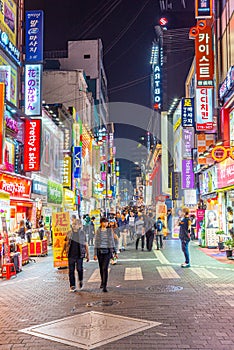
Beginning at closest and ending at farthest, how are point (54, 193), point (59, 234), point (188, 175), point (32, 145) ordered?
point (59, 234), point (32, 145), point (54, 193), point (188, 175)

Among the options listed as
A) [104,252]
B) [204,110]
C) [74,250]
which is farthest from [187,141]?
[74,250]

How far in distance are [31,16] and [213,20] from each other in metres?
11.1

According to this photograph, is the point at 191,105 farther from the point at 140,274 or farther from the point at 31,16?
the point at 140,274

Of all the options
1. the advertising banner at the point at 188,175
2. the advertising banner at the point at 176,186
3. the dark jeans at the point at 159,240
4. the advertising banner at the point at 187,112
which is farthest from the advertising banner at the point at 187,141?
the dark jeans at the point at 159,240

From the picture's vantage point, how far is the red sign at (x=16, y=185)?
20141 millimetres

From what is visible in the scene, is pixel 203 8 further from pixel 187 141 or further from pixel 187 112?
pixel 187 141

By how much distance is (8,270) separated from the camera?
12805 millimetres

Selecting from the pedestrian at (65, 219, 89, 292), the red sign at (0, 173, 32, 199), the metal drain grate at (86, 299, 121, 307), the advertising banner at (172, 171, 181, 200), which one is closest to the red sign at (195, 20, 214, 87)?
the red sign at (0, 173, 32, 199)

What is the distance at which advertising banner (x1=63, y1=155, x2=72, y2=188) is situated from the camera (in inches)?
1373

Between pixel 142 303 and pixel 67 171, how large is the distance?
2726 cm

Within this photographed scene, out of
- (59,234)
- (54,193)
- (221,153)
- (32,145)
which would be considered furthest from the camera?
(54,193)

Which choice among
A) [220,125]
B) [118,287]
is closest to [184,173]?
[220,125]

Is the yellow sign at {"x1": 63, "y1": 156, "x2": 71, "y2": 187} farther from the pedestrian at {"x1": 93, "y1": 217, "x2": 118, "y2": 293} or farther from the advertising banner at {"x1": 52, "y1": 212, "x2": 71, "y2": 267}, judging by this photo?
the pedestrian at {"x1": 93, "y1": 217, "x2": 118, "y2": 293}

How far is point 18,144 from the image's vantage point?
23.3 meters
